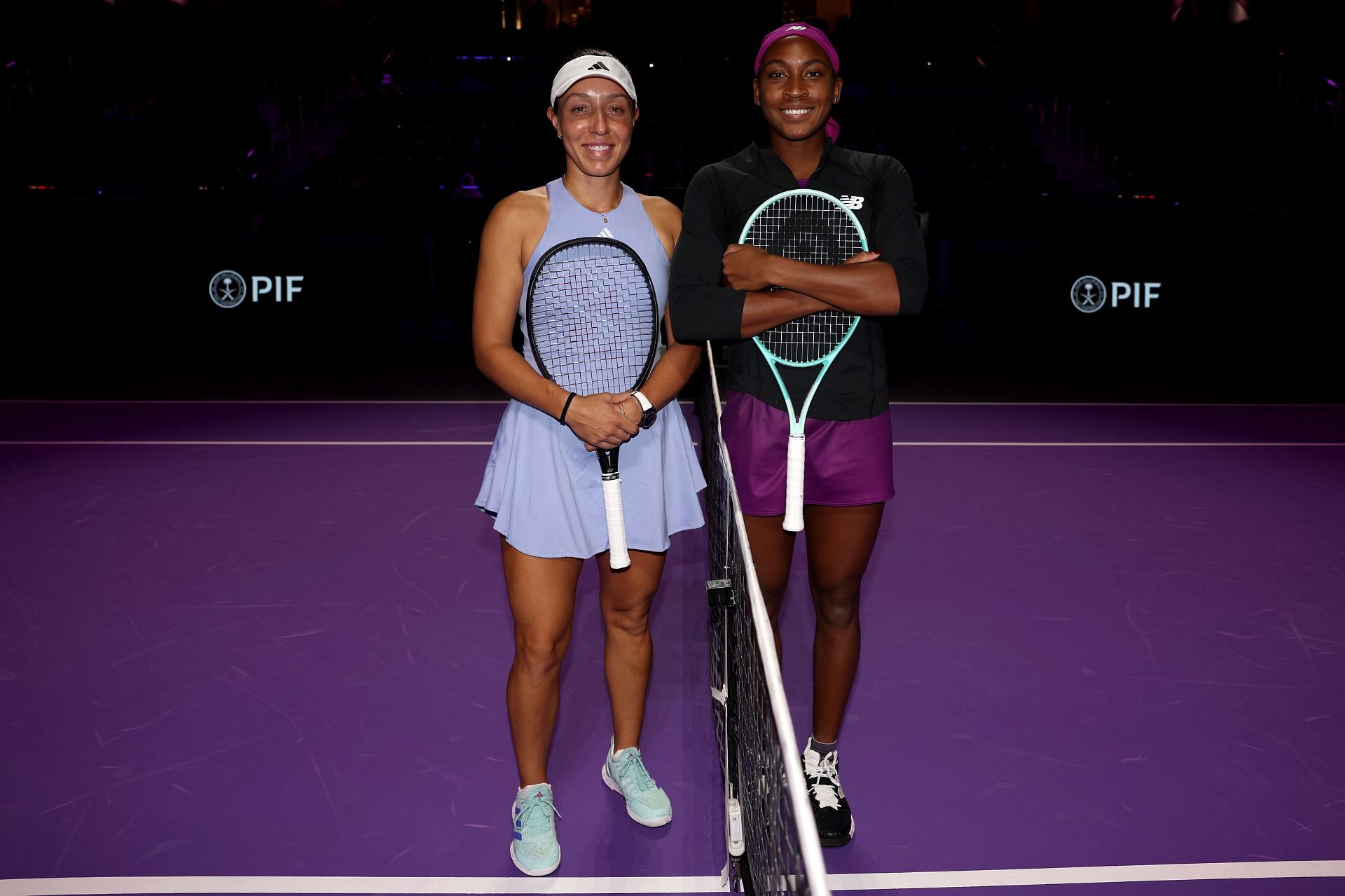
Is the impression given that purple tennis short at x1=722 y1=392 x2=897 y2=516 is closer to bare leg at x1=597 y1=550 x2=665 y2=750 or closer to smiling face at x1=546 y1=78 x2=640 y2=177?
bare leg at x1=597 y1=550 x2=665 y2=750

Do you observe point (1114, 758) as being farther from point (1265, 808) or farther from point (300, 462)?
point (300, 462)

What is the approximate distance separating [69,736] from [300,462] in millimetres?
3098

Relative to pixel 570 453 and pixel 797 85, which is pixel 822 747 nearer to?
pixel 570 453

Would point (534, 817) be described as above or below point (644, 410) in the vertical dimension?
below

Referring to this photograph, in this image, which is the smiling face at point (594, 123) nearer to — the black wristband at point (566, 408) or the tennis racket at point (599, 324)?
the tennis racket at point (599, 324)

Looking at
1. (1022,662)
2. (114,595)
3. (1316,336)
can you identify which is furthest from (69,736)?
(1316,336)

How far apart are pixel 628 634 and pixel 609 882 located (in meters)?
0.58

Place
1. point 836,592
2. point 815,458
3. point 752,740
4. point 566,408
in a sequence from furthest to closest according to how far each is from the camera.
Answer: point 836,592 < point 815,458 < point 566,408 < point 752,740

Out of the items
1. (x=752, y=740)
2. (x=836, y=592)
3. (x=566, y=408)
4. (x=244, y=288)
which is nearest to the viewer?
(x=752, y=740)

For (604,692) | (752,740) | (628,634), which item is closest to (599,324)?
(628,634)

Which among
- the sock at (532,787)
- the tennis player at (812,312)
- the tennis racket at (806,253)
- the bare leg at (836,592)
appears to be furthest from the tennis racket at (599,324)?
the sock at (532,787)

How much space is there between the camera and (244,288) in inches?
379

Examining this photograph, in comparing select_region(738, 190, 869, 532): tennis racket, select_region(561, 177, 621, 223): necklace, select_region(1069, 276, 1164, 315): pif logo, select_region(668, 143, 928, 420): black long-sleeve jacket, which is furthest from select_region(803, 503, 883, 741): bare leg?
select_region(1069, 276, 1164, 315): pif logo

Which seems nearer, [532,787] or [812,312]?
[812,312]
